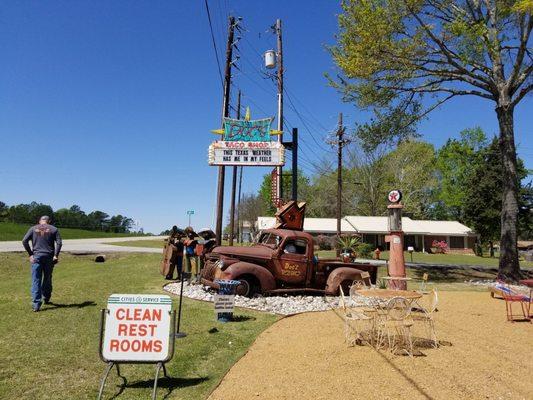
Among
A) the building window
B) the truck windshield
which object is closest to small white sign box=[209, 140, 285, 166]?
the truck windshield

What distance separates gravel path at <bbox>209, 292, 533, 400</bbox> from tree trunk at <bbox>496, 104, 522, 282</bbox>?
31.7 feet

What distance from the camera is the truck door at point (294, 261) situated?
37.6 ft

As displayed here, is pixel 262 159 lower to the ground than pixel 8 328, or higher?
higher

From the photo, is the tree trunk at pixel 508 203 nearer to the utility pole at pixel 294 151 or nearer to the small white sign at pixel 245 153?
the utility pole at pixel 294 151

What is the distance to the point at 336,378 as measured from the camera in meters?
5.14

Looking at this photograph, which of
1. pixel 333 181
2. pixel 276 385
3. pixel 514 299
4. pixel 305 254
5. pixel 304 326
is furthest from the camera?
pixel 333 181

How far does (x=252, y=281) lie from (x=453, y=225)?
43.3 meters

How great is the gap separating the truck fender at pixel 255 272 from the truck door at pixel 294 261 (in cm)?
45

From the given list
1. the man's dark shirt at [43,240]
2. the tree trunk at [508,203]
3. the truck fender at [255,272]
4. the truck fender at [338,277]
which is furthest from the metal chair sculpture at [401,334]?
the tree trunk at [508,203]

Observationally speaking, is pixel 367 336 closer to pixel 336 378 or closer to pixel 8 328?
pixel 336 378

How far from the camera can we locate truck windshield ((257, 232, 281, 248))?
11.8m

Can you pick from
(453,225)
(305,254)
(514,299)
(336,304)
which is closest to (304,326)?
(336,304)

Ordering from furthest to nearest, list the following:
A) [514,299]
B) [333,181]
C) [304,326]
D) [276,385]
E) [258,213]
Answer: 1. [258,213]
2. [333,181]
3. [514,299]
4. [304,326]
5. [276,385]

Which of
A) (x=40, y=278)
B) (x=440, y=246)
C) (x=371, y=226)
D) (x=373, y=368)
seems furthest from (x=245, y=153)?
(x=440, y=246)
